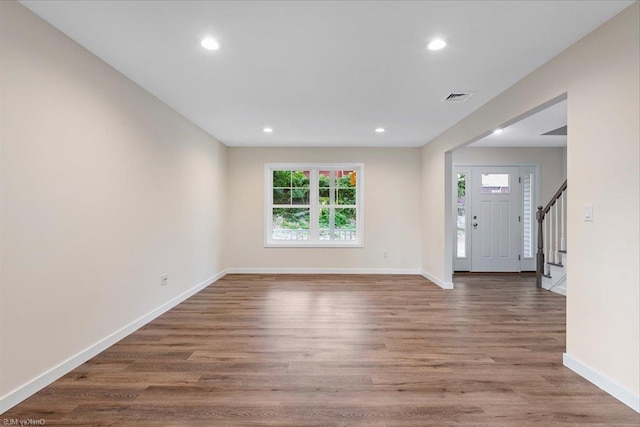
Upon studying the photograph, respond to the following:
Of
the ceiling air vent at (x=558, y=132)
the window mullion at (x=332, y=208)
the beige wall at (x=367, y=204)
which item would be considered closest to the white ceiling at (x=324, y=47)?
the beige wall at (x=367, y=204)

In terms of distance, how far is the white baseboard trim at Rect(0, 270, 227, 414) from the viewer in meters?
1.84

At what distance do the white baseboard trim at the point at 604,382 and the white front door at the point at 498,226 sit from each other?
4054 mm

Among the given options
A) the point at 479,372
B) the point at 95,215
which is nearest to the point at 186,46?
the point at 95,215

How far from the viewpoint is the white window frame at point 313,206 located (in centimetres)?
598

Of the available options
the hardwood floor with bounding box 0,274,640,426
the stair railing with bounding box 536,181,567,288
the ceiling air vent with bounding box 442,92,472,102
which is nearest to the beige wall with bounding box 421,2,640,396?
the hardwood floor with bounding box 0,274,640,426

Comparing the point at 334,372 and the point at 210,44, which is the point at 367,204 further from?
the point at 210,44

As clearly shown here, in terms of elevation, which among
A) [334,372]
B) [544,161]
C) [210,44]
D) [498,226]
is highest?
[210,44]

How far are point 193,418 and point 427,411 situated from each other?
4.44 ft

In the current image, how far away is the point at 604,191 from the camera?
2.06m

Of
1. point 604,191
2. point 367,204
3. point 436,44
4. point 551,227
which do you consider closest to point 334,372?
point 604,191

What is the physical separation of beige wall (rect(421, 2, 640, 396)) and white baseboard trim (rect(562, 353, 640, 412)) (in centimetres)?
2

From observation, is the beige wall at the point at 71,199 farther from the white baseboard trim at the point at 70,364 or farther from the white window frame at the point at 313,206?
the white window frame at the point at 313,206

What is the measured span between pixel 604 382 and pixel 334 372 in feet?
5.81

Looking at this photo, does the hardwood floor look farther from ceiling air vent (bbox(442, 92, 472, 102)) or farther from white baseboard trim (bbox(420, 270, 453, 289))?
ceiling air vent (bbox(442, 92, 472, 102))
